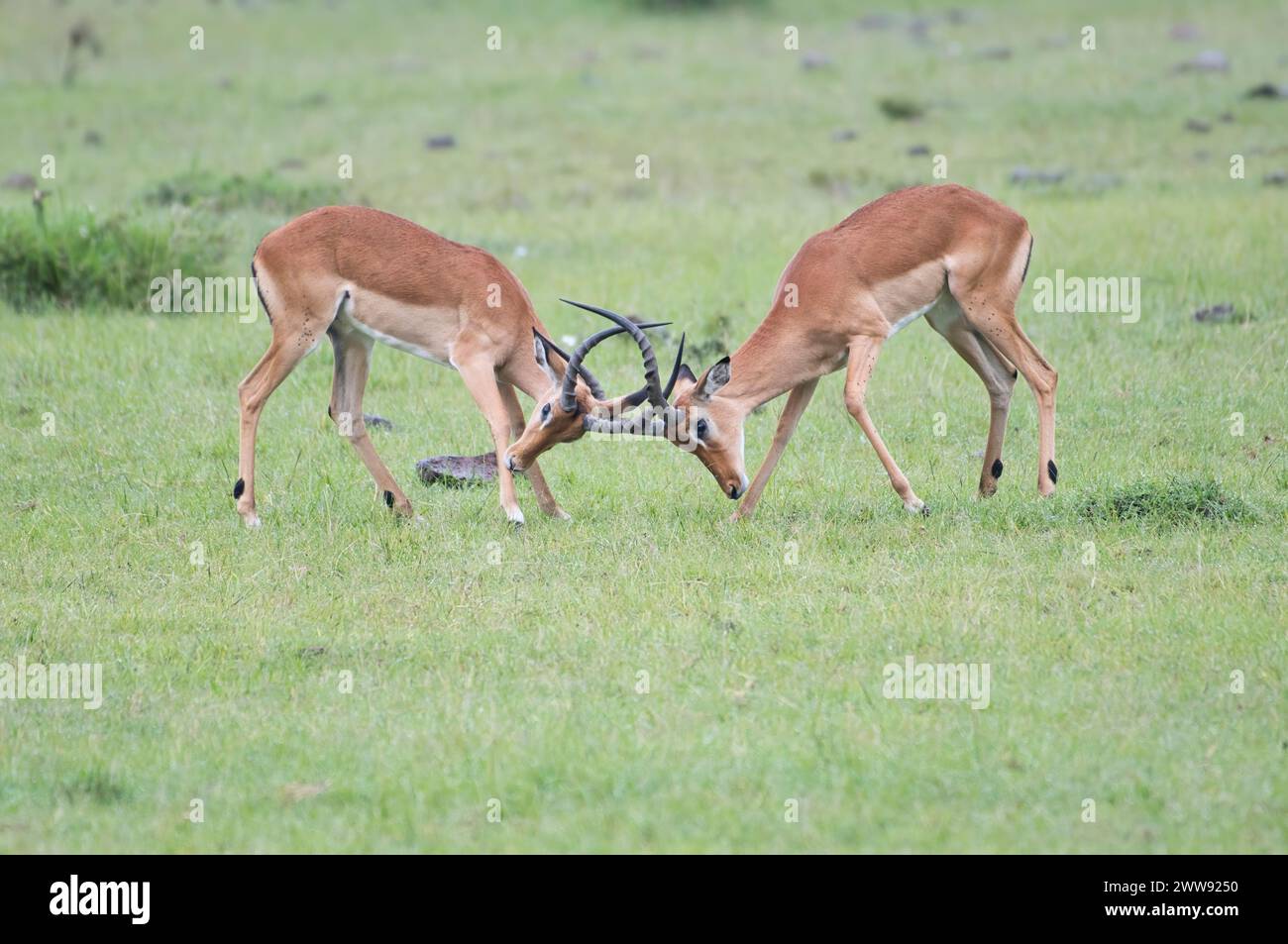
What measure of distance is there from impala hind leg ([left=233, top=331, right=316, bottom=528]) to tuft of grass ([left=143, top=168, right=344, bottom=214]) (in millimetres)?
7306

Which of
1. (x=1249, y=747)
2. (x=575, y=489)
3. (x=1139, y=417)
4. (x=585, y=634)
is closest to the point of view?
(x=1249, y=747)

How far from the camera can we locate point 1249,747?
5379mm

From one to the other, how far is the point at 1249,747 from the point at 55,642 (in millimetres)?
4426

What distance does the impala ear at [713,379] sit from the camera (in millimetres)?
7887

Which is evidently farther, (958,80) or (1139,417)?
(958,80)

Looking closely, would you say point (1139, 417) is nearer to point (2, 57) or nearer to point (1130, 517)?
point (1130, 517)

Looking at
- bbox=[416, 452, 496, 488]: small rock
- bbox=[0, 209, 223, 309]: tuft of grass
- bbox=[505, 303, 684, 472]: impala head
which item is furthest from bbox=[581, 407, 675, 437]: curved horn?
bbox=[0, 209, 223, 309]: tuft of grass

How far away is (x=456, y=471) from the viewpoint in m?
8.95

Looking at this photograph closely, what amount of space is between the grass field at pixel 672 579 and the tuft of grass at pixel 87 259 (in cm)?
12

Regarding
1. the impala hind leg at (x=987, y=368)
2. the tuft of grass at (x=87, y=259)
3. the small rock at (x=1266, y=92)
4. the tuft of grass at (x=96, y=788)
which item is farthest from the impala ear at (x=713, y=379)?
the small rock at (x=1266, y=92)

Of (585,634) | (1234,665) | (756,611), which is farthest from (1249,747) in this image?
(585,634)

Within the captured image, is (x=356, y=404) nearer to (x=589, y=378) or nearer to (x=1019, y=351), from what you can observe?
(x=589, y=378)

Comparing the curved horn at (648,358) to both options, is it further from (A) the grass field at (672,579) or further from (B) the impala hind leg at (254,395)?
(B) the impala hind leg at (254,395)

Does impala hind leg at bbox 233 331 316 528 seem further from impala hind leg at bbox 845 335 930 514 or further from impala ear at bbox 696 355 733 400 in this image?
impala hind leg at bbox 845 335 930 514
